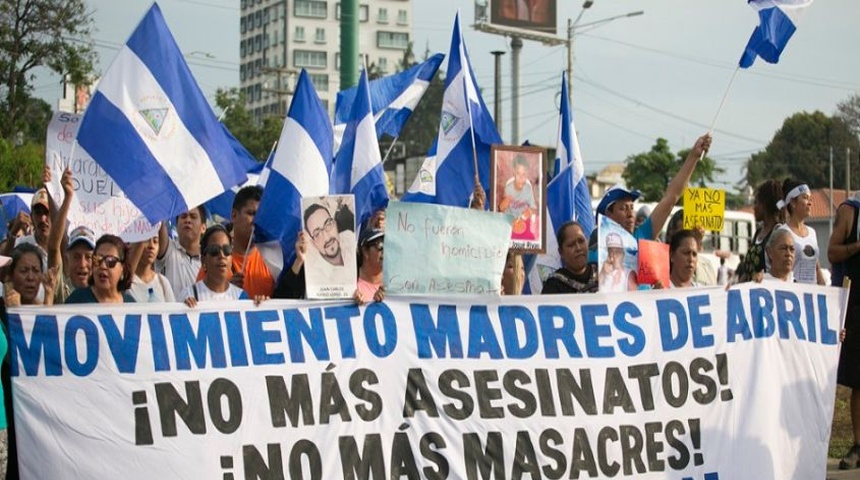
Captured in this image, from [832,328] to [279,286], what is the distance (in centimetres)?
331

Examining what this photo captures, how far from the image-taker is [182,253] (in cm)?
800

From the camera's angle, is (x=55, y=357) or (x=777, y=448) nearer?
(x=55, y=357)

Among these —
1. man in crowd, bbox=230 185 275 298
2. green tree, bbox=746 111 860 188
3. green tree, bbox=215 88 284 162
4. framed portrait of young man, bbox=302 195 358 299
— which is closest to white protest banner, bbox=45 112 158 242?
man in crowd, bbox=230 185 275 298

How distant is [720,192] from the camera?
46.5 feet

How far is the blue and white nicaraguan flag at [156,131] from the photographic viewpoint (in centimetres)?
728

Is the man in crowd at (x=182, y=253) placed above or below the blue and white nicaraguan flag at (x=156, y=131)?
below

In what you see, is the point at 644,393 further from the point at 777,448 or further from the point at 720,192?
the point at 720,192

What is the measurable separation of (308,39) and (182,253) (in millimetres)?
129047

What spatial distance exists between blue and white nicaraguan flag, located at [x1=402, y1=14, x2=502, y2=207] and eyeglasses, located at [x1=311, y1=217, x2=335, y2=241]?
2435 millimetres

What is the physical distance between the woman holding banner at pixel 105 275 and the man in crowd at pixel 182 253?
1111mm

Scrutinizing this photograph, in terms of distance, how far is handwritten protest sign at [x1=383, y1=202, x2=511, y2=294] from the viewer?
6.82m

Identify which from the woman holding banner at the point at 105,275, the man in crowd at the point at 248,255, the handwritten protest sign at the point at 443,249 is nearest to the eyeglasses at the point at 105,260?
the woman holding banner at the point at 105,275

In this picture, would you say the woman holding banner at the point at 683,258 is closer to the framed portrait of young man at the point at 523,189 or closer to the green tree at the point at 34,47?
the framed portrait of young man at the point at 523,189

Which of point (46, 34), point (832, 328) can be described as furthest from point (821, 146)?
point (832, 328)
